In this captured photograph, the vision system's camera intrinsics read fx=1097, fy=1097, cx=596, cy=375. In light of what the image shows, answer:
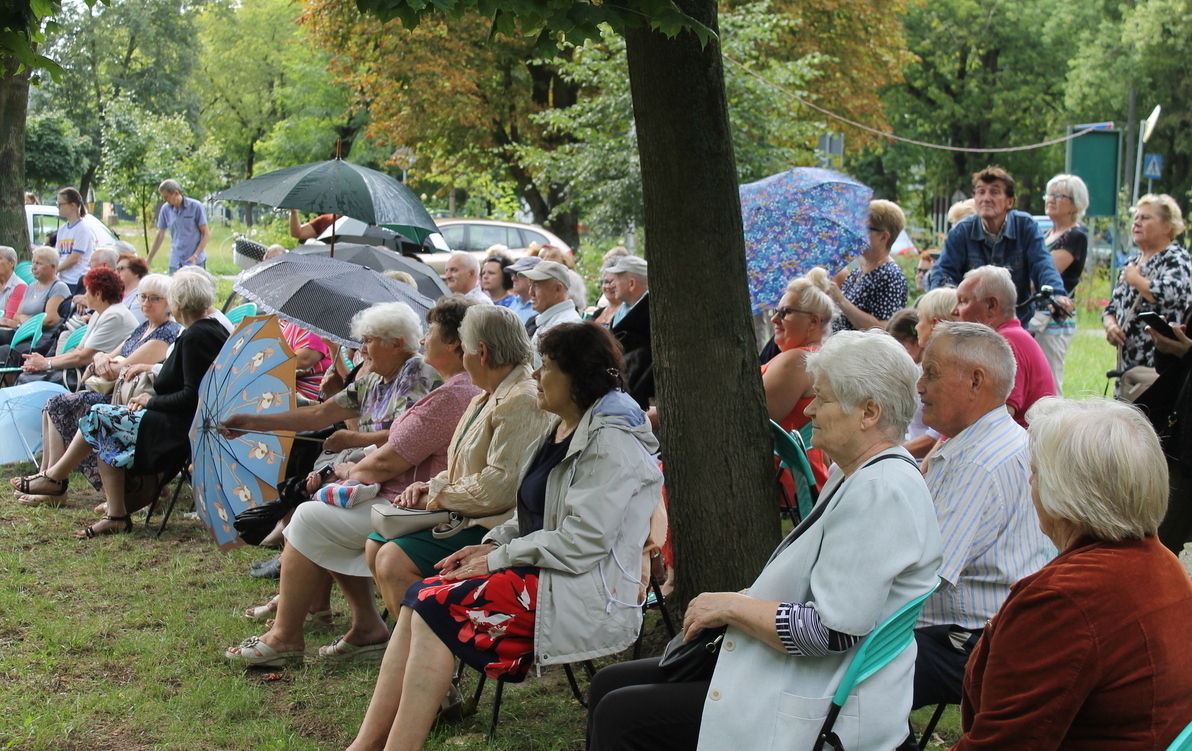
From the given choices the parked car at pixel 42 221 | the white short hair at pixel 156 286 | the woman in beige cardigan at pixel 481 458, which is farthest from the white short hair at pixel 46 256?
the parked car at pixel 42 221

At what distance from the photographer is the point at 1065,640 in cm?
198

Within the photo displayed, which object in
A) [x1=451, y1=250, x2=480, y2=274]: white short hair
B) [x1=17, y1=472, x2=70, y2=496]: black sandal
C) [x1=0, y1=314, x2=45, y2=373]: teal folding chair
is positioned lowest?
[x1=17, y1=472, x2=70, y2=496]: black sandal

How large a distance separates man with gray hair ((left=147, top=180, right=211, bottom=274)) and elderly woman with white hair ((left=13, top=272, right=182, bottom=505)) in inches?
212

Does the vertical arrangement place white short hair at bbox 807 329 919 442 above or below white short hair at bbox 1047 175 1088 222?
below

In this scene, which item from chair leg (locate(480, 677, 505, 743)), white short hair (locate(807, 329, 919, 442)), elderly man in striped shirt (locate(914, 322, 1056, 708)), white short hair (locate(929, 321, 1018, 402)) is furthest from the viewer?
chair leg (locate(480, 677, 505, 743))

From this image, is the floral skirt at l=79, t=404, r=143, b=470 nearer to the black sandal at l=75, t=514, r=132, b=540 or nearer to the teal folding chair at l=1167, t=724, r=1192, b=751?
the black sandal at l=75, t=514, r=132, b=540

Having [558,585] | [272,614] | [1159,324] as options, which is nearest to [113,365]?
[272,614]

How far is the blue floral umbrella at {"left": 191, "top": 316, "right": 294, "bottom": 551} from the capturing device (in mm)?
5527

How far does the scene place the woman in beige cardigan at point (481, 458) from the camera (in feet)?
13.3

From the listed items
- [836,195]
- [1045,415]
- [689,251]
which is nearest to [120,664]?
[689,251]

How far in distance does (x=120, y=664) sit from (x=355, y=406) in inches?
62.6

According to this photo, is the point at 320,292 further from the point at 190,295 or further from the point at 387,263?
the point at 387,263

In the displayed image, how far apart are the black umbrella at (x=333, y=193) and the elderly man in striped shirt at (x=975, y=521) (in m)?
5.26

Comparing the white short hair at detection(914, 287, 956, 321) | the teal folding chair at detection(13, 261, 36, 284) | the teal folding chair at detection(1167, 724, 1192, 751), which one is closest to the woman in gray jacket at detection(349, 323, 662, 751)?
the white short hair at detection(914, 287, 956, 321)
